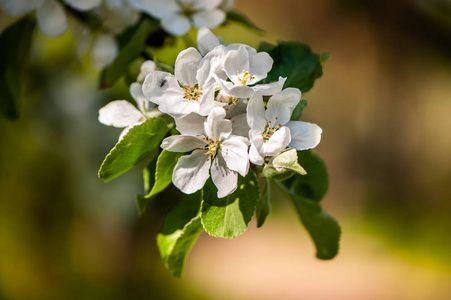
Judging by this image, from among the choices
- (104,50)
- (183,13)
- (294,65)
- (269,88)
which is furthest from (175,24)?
(269,88)

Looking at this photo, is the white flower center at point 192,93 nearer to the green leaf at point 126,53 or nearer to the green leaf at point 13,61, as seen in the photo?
the green leaf at point 126,53

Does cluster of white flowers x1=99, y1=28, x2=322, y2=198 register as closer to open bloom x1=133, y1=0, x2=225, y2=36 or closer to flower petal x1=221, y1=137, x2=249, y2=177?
flower petal x1=221, y1=137, x2=249, y2=177

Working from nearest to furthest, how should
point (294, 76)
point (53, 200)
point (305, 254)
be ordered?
point (294, 76), point (53, 200), point (305, 254)

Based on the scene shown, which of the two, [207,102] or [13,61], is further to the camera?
[13,61]

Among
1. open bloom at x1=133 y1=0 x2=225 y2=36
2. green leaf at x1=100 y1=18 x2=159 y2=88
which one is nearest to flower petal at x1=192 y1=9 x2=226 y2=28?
open bloom at x1=133 y1=0 x2=225 y2=36

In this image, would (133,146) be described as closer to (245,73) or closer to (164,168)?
(164,168)

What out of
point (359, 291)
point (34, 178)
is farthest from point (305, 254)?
point (34, 178)

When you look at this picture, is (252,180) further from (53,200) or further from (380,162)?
(380,162)

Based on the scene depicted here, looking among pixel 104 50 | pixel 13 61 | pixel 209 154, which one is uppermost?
pixel 209 154
